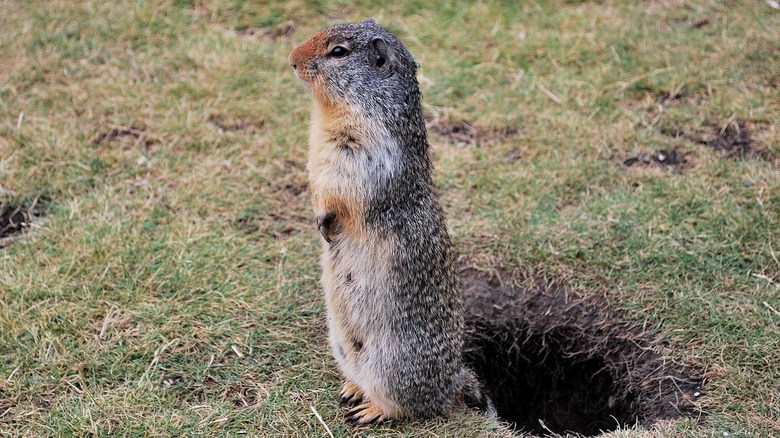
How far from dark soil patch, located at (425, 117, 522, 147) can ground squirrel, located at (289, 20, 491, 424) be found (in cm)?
215

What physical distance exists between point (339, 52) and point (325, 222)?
2.74 ft

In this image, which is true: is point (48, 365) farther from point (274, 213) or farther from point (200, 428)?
point (274, 213)

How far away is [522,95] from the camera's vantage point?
685cm

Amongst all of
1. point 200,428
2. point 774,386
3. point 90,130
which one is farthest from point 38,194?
point 774,386

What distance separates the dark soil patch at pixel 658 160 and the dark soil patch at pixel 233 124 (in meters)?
2.71

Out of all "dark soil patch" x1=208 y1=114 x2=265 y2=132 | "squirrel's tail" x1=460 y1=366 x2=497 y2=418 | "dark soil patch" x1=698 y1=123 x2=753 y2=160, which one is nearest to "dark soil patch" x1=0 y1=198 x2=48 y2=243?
"dark soil patch" x1=208 y1=114 x2=265 y2=132

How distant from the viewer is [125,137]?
6.37m

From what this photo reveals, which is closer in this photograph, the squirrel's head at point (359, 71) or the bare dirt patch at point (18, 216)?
the squirrel's head at point (359, 71)

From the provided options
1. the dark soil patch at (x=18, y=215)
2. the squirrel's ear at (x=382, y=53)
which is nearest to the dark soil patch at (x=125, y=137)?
the dark soil patch at (x=18, y=215)

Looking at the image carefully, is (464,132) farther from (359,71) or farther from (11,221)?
(11,221)

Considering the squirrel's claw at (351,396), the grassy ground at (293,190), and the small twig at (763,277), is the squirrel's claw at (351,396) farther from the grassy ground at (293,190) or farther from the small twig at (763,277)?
the small twig at (763,277)

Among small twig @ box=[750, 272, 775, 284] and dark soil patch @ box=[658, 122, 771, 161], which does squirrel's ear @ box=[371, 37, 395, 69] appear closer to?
small twig @ box=[750, 272, 775, 284]

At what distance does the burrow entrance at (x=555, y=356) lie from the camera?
16.1 feet

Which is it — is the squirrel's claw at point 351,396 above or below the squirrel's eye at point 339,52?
below
